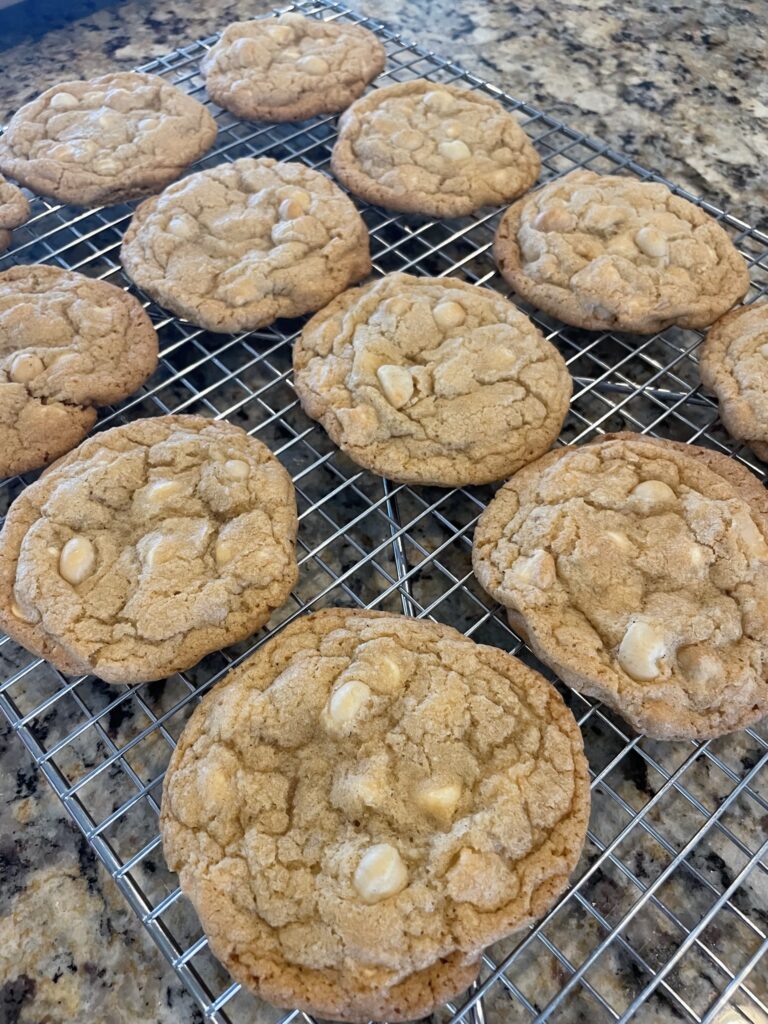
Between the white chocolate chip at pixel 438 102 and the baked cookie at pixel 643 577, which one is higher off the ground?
the white chocolate chip at pixel 438 102

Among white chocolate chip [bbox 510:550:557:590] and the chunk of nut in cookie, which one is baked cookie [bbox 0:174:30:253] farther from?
the chunk of nut in cookie

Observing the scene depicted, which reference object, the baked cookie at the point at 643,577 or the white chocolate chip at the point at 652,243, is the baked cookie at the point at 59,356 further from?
the white chocolate chip at the point at 652,243

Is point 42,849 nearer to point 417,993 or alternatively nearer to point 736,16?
point 417,993

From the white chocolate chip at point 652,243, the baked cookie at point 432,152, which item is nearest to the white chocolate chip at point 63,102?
the baked cookie at point 432,152

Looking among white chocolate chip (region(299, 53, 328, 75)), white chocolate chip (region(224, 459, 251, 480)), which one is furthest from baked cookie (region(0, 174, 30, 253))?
white chocolate chip (region(224, 459, 251, 480))

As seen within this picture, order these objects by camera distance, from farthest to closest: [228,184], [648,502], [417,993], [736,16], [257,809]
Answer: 1. [736,16]
2. [228,184]
3. [648,502]
4. [257,809]
5. [417,993]

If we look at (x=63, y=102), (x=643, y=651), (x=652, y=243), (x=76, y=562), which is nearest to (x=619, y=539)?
(x=643, y=651)

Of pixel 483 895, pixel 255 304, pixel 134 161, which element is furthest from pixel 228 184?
pixel 483 895
